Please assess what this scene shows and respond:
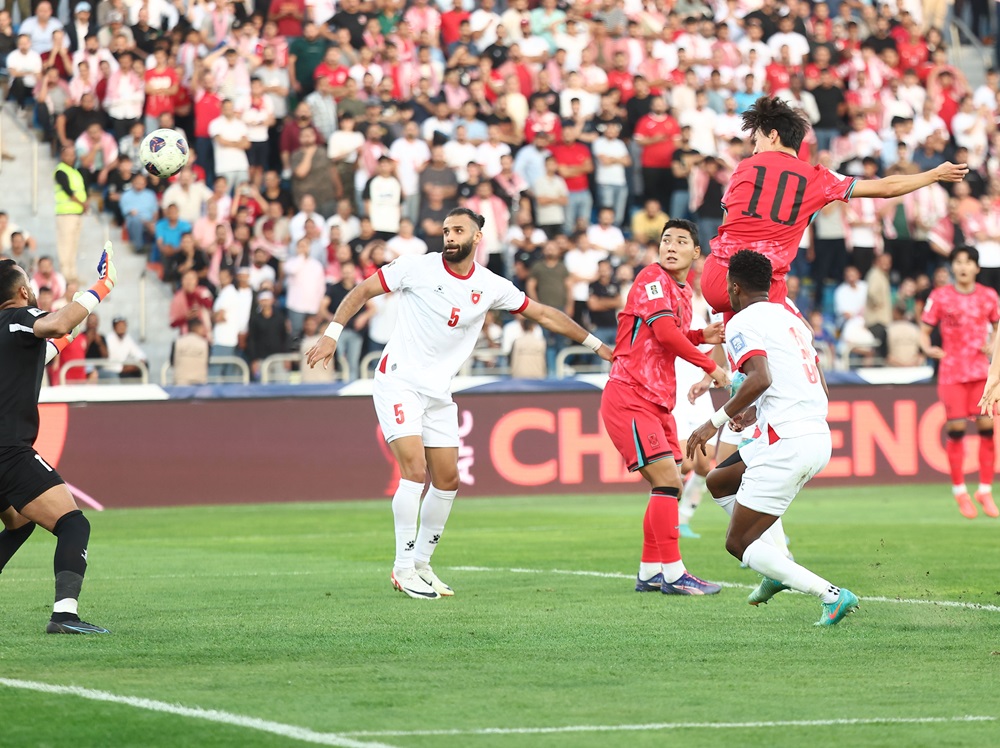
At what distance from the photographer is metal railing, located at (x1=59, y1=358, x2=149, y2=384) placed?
65.9 ft

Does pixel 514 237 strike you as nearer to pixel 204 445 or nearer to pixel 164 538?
pixel 204 445

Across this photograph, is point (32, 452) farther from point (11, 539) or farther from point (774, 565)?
point (774, 565)

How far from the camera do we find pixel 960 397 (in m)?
18.1

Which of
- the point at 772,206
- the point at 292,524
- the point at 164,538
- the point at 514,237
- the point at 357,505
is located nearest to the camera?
the point at 772,206

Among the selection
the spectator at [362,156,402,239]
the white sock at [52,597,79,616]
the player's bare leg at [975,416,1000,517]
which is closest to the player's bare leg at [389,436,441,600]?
the white sock at [52,597,79,616]

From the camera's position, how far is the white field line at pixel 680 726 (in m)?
5.92

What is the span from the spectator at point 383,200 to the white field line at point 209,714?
16.1 m

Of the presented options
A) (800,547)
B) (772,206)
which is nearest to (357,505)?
(800,547)

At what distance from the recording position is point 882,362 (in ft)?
77.1

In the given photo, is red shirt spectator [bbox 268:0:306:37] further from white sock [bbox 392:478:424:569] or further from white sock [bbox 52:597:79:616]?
white sock [bbox 52:597:79:616]

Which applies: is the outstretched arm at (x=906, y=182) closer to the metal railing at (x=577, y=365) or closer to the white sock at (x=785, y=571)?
the white sock at (x=785, y=571)

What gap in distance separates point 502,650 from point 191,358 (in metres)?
13.5

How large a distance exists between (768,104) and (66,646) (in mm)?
5564

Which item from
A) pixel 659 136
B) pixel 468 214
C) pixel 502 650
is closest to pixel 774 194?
pixel 468 214
